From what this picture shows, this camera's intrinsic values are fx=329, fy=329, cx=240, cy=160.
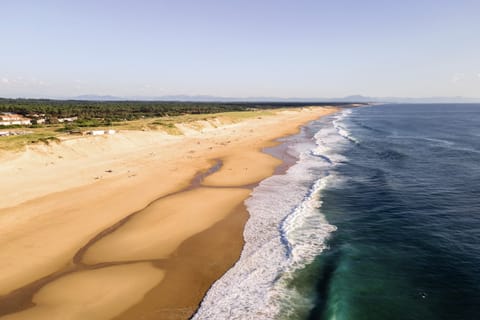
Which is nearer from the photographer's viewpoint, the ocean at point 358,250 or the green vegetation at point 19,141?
the ocean at point 358,250

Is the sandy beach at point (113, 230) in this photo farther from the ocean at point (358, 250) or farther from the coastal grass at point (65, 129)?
the ocean at point (358, 250)

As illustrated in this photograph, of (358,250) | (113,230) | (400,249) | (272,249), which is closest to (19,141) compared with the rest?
(113,230)

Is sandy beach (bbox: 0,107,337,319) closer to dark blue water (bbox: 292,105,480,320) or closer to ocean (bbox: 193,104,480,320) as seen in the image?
ocean (bbox: 193,104,480,320)

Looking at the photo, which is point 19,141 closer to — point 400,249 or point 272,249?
point 272,249

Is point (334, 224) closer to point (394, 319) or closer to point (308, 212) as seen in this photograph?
point (308, 212)

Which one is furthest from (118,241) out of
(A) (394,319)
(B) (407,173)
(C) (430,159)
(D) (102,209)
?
(C) (430,159)

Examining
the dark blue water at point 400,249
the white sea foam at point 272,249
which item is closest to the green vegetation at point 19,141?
the white sea foam at point 272,249
